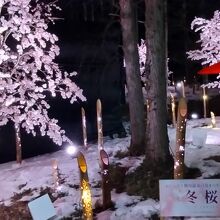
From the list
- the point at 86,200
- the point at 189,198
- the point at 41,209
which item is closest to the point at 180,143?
the point at 189,198

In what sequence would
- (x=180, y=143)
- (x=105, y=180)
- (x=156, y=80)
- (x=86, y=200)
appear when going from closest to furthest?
(x=180, y=143) → (x=86, y=200) → (x=105, y=180) → (x=156, y=80)

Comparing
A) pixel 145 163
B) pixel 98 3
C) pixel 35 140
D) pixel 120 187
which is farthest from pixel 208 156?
pixel 98 3

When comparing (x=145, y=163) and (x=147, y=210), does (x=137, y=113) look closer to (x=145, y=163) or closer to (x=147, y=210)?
(x=145, y=163)

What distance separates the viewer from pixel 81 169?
686 cm

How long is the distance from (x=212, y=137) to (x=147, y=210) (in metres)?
7.34

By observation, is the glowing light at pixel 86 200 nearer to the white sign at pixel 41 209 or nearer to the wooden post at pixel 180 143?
the white sign at pixel 41 209

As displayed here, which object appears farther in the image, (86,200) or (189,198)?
(86,200)

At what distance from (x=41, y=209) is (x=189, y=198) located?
225cm

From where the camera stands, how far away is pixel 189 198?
19.4ft

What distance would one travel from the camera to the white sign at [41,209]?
6.33m

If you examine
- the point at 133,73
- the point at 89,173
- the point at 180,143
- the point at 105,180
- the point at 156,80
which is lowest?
the point at 89,173

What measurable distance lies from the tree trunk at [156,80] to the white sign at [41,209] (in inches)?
147

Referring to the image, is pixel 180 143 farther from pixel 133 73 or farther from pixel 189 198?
pixel 133 73

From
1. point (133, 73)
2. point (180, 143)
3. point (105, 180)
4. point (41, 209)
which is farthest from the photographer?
point (133, 73)
